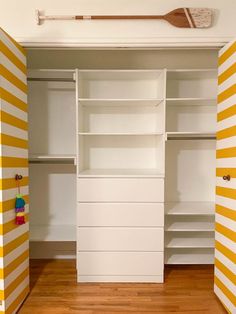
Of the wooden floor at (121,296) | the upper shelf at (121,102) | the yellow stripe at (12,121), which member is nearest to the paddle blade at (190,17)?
the upper shelf at (121,102)

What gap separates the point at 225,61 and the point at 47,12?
1393 millimetres

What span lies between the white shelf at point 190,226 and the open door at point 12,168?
4.36 feet

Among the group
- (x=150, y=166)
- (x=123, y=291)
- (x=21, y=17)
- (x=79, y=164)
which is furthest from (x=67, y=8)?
(x=123, y=291)

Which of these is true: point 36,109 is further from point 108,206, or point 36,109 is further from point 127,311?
point 127,311

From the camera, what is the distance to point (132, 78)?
8.14 feet

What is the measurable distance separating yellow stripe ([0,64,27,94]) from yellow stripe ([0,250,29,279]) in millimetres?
1266

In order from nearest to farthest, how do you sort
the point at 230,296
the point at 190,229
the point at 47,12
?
1. the point at 230,296
2. the point at 47,12
3. the point at 190,229

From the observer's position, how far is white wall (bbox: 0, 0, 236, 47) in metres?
1.81

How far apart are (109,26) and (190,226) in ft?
6.36

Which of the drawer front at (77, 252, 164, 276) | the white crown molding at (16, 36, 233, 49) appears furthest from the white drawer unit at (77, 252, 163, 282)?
the white crown molding at (16, 36, 233, 49)

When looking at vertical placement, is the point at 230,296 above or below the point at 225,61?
below

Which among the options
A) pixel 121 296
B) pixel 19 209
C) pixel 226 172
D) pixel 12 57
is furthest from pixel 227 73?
pixel 121 296

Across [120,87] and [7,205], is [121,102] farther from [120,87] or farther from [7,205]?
[7,205]

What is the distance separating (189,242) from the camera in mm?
2381
